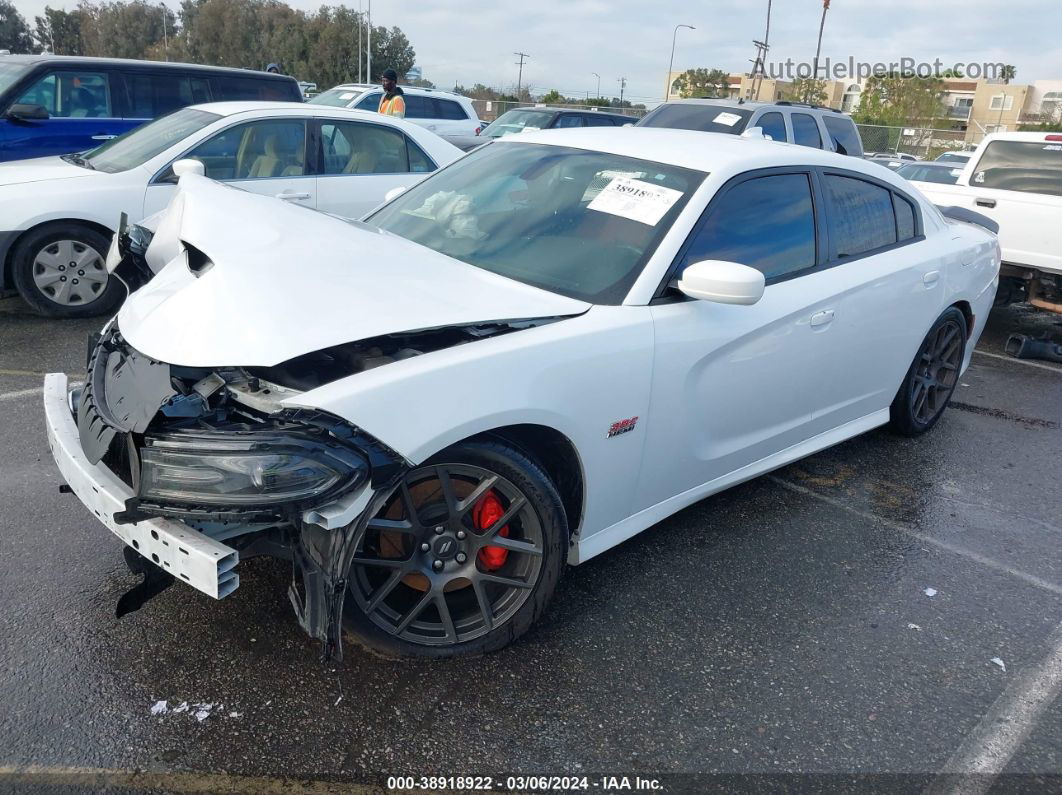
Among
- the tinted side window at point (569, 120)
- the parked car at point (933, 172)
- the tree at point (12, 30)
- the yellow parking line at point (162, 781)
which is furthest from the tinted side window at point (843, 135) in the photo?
the tree at point (12, 30)

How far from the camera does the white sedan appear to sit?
2154 millimetres

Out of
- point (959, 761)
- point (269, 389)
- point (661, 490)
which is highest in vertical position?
point (269, 389)

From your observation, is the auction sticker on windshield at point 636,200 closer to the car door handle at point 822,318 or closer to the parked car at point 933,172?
A: the car door handle at point 822,318

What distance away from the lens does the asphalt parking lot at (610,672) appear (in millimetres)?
2244

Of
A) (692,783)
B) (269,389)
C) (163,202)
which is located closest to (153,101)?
(163,202)

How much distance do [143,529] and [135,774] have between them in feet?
2.04

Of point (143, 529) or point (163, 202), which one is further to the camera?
point (163, 202)

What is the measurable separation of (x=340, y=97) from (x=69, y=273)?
374 inches

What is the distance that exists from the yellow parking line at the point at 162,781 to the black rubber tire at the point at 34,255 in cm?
465

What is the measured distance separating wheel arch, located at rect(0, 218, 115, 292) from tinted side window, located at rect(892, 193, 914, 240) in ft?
16.9

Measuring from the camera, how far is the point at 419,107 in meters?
15.1

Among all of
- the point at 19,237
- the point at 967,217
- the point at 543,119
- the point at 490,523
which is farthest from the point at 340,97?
the point at 490,523

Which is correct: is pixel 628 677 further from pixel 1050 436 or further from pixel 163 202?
pixel 163 202

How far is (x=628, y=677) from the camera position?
2.62 meters
